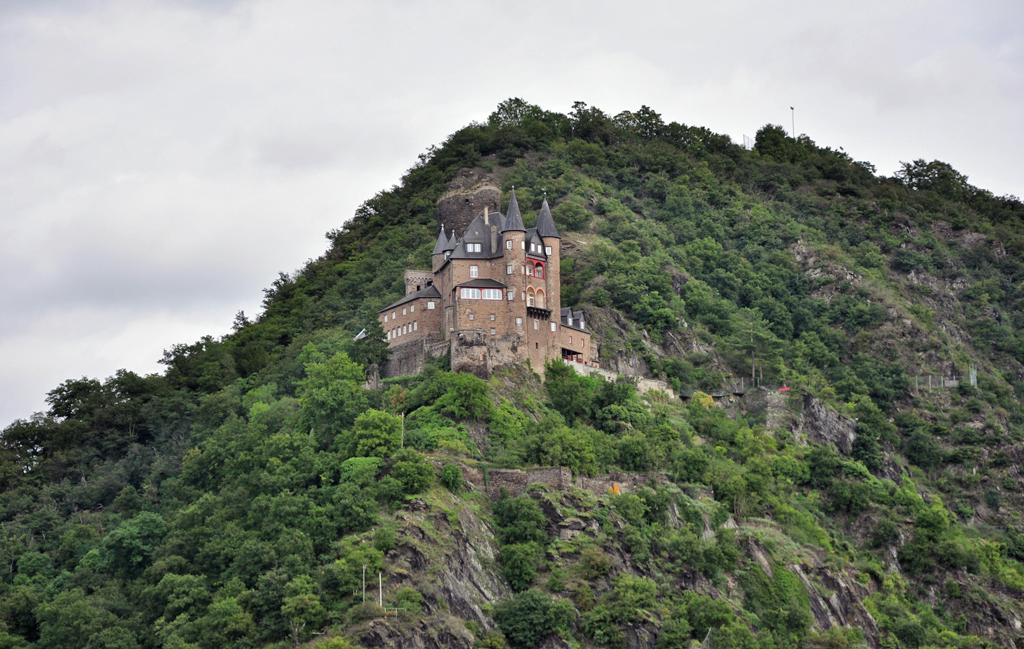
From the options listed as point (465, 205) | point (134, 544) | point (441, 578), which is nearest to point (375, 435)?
point (441, 578)

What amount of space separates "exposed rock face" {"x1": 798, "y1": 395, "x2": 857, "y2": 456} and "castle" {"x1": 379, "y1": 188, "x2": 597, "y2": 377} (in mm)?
20020

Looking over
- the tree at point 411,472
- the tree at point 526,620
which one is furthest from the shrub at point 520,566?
the tree at point 411,472

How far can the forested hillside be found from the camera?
7619 cm

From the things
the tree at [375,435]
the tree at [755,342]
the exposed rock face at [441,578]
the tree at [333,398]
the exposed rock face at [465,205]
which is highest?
the exposed rock face at [465,205]

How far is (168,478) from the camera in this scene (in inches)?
3937

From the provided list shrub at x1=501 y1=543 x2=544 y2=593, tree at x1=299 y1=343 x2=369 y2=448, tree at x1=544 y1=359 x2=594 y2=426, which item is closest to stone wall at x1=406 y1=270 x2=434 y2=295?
tree at x1=299 y1=343 x2=369 y2=448

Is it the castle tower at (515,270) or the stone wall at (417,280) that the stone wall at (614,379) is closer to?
the castle tower at (515,270)

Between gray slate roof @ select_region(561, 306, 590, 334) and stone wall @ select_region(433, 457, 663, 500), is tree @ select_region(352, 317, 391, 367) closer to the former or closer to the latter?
gray slate roof @ select_region(561, 306, 590, 334)

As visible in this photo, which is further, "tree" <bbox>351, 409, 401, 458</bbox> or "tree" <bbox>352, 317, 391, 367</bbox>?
"tree" <bbox>352, 317, 391, 367</bbox>

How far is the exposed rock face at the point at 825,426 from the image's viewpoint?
106 meters

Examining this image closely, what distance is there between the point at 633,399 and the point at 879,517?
2189 cm

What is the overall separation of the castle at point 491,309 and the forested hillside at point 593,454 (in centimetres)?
205

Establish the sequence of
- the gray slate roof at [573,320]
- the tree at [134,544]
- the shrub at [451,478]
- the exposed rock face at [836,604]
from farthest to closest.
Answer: the gray slate roof at [573,320] < the tree at [134,544] < the exposed rock face at [836,604] < the shrub at [451,478]

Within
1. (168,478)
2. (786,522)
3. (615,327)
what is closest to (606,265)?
(615,327)
